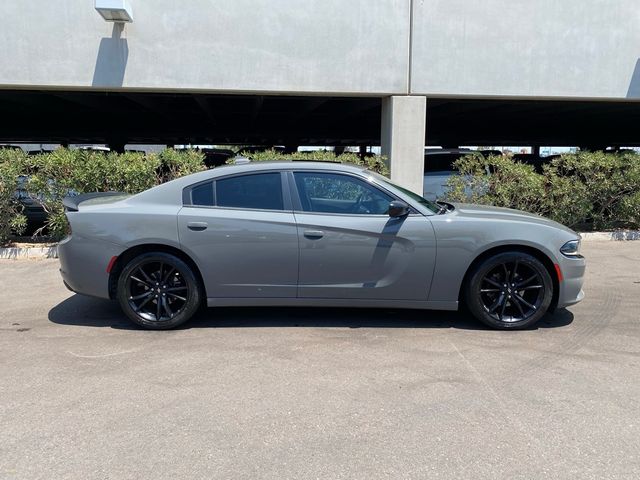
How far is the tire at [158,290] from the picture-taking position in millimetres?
4805

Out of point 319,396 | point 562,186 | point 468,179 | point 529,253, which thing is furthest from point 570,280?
point 562,186

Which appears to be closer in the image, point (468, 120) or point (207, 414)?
point (207, 414)

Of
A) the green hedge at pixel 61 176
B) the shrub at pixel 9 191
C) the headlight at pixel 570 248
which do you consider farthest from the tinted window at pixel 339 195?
the shrub at pixel 9 191

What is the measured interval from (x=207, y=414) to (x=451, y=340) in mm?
2314

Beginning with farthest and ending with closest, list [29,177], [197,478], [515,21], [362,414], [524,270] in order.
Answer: [515,21] → [29,177] → [524,270] → [362,414] → [197,478]

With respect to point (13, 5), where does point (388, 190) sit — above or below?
below

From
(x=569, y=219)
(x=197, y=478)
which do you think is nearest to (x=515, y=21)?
(x=569, y=219)

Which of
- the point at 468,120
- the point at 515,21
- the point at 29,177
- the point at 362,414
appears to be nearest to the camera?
the point at 362,414

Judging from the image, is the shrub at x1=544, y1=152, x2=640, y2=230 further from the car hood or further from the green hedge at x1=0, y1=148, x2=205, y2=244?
the green hedge at x1=0, y1=148, x2=205, y2=244

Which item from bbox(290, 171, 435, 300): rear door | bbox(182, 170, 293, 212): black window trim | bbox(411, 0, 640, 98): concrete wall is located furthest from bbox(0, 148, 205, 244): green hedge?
bbox(411, 0, 640, 98): concrete wall

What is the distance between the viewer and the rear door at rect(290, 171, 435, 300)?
470 centimetres

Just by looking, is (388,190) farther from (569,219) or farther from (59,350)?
(569,219)

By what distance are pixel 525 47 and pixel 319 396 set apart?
841 cm

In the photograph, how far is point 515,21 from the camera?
30.7ft
